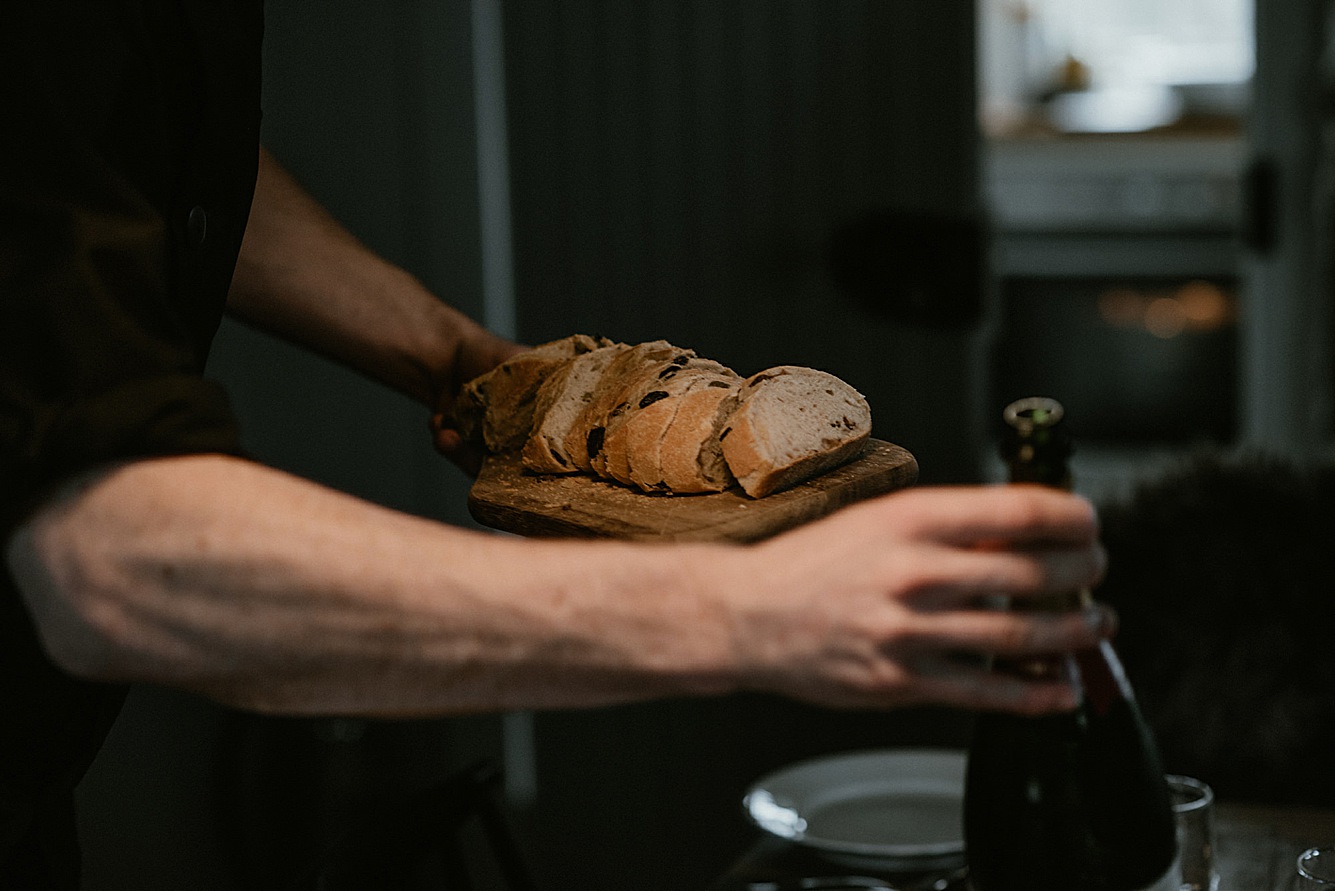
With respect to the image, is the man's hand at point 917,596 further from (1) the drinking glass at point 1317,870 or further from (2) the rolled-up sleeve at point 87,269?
(1) the drinking glass at point 1317,870

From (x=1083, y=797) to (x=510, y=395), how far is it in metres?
0.31

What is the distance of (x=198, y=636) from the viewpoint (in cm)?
39

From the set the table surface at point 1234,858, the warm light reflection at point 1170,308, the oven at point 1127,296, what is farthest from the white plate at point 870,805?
the warm light reflection at point 1170,308

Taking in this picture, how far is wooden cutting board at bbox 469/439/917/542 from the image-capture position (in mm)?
464

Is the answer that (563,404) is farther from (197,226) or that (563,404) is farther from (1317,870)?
(1317,870)

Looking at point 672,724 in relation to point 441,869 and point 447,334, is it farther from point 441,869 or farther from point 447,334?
point 447,334

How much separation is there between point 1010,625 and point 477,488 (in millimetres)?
282

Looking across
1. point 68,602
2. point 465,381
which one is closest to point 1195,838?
point 465,381

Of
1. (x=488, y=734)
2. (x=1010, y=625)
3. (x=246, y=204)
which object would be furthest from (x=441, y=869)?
(x=1010, y=625)

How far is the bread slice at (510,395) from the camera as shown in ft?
1.91

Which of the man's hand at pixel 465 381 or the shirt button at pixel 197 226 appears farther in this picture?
the man's hand at pixel 465 381

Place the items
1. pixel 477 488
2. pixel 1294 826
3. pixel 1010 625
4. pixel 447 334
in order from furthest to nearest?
pixel 1294 826, pixel 447 334, pixel 477 488, pixel 1010 625

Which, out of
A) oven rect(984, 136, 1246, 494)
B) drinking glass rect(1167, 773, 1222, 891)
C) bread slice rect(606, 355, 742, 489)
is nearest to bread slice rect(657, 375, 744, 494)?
bread slice rect(606, 355, 742, 489)

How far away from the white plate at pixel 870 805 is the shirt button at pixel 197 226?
21.3 inches
